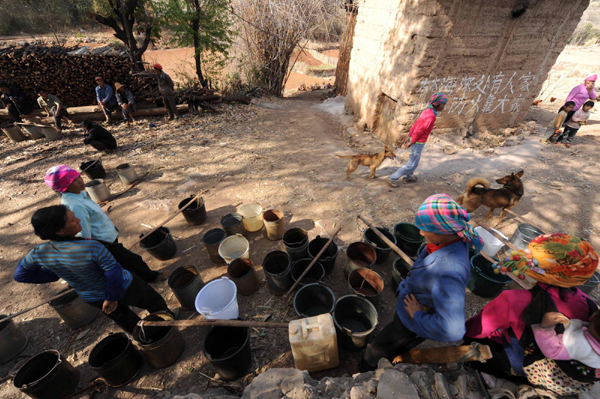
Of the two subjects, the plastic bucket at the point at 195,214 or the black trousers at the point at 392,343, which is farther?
the plastic bucket at the point at 195,214

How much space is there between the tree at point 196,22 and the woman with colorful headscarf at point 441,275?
12.5m

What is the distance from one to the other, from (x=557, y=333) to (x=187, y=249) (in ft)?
15.7

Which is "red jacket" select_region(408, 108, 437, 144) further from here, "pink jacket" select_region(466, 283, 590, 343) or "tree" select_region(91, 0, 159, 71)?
"tree" select_region(91, 0, 159, 71)

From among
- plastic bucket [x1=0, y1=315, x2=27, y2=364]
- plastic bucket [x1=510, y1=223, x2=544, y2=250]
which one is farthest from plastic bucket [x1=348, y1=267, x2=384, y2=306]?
plastic bucket [x1=0, y1=315, x2=27, y2=364]

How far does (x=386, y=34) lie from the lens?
7207mm

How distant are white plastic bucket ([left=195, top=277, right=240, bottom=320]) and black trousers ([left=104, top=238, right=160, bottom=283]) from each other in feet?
4.24

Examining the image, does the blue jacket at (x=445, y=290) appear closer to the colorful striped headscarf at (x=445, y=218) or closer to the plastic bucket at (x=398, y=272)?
the colorful striped headscarf at (x=445, y=218)

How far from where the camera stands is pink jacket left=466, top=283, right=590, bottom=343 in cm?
153

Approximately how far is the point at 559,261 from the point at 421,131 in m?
4.12

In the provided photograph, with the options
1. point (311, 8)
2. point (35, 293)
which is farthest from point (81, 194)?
point (311, 8)

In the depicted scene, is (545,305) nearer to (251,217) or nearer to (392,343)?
(392,343)

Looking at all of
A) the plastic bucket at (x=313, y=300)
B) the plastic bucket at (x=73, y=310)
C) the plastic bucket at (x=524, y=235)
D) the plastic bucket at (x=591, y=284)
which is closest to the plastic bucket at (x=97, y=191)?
the plastic bucket at (x=73, y=310)

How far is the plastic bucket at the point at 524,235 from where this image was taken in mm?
3747

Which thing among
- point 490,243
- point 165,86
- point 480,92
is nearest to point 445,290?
point 490,243
